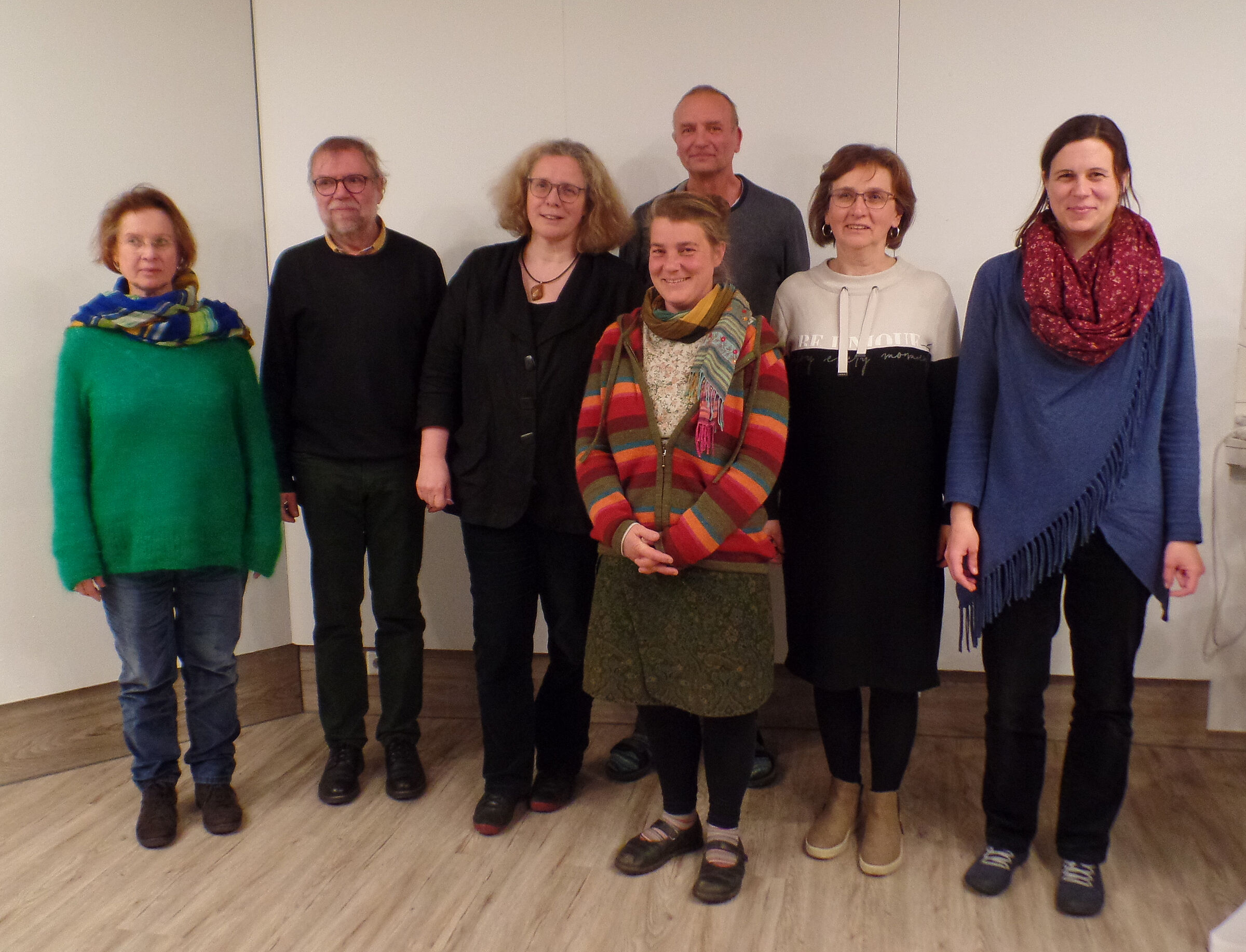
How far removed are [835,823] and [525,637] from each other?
776 millimetres

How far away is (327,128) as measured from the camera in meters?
2.72

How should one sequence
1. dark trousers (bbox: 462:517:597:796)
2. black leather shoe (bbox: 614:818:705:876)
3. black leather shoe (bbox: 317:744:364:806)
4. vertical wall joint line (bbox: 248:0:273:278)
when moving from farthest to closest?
vertical wall joint line (bbox: 248:0:273:278), black leather shoe (bbox: 317:744:364:806), dark trousers (bbox: 462:517:597:796), black leather shoe (bbox: 614:818:705:876)

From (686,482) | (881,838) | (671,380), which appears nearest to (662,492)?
(686,482)

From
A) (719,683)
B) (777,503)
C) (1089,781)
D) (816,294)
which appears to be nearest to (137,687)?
(719,683)

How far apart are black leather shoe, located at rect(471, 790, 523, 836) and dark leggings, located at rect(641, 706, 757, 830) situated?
1.32 ft

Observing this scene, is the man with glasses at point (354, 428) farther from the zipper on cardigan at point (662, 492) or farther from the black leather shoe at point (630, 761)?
the zipper on cardigan at point (662, 492)

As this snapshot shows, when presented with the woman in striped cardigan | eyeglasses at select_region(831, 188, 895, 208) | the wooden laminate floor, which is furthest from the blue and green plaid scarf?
eyeglasses at select_region(831, 188, 895, 208)

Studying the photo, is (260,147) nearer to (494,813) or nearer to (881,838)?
(494,813)

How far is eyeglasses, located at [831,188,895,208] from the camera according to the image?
5.91 ft

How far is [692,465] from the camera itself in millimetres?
1766

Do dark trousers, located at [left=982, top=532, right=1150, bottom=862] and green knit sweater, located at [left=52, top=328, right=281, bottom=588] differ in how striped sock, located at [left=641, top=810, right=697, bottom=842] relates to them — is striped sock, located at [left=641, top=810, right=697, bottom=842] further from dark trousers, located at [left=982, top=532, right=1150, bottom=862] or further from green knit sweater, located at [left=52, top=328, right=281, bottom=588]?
green knit sweater, located at [left=52, top=328, right=281, bottom=588]

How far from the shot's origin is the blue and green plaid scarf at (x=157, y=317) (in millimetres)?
2023

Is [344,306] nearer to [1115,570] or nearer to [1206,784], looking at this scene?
[1115,570]

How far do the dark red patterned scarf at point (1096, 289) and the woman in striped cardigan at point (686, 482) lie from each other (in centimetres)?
47
